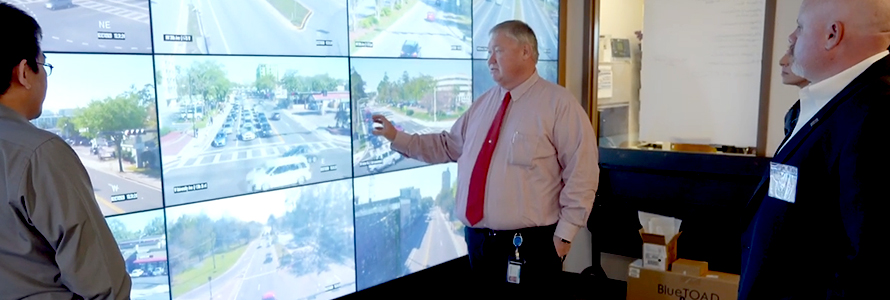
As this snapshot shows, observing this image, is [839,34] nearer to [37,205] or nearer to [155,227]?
[37,205]

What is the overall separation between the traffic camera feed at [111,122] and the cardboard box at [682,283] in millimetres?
2506

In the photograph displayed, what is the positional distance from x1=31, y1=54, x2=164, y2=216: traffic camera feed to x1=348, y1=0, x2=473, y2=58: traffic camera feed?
97 cm

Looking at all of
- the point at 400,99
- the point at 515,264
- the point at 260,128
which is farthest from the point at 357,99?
the point at 515,264

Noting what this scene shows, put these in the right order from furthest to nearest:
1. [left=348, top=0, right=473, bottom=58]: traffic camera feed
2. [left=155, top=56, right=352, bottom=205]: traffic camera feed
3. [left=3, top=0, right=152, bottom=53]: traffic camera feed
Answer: [left=348, top=0, right=473, bottom=58]: traffic camera feed → [left=155, top=56, right=352, bottom=205]: traffic camera feed → [left=3, top=0, right=152, bottom=53]: traffic camera feed

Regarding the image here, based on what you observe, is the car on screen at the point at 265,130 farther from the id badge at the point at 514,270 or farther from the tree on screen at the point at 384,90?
the id badge at the point at 514,270

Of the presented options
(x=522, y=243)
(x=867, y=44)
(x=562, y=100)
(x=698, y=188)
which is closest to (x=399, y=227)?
(x=522, y=243)

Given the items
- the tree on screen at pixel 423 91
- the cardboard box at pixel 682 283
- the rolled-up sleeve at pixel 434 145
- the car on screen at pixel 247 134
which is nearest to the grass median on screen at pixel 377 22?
the tree on screen at pixel 423 91

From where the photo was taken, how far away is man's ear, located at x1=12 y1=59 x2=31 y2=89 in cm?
123

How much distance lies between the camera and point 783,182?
135 centimetres

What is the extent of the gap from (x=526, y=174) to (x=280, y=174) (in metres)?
1.02

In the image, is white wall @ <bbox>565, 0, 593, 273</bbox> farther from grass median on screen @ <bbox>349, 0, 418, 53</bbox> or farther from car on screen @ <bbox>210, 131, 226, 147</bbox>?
car on screen @ <bbox>210, 131, 226, 147</bbox>

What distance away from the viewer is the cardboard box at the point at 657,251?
10.7ft

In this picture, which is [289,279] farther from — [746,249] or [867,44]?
[867,44]

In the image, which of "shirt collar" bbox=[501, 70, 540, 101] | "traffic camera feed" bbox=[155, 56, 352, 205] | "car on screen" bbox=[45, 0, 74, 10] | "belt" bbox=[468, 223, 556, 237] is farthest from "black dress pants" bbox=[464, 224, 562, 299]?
"car on screen" bbox=[45, 0, 74, 10]
